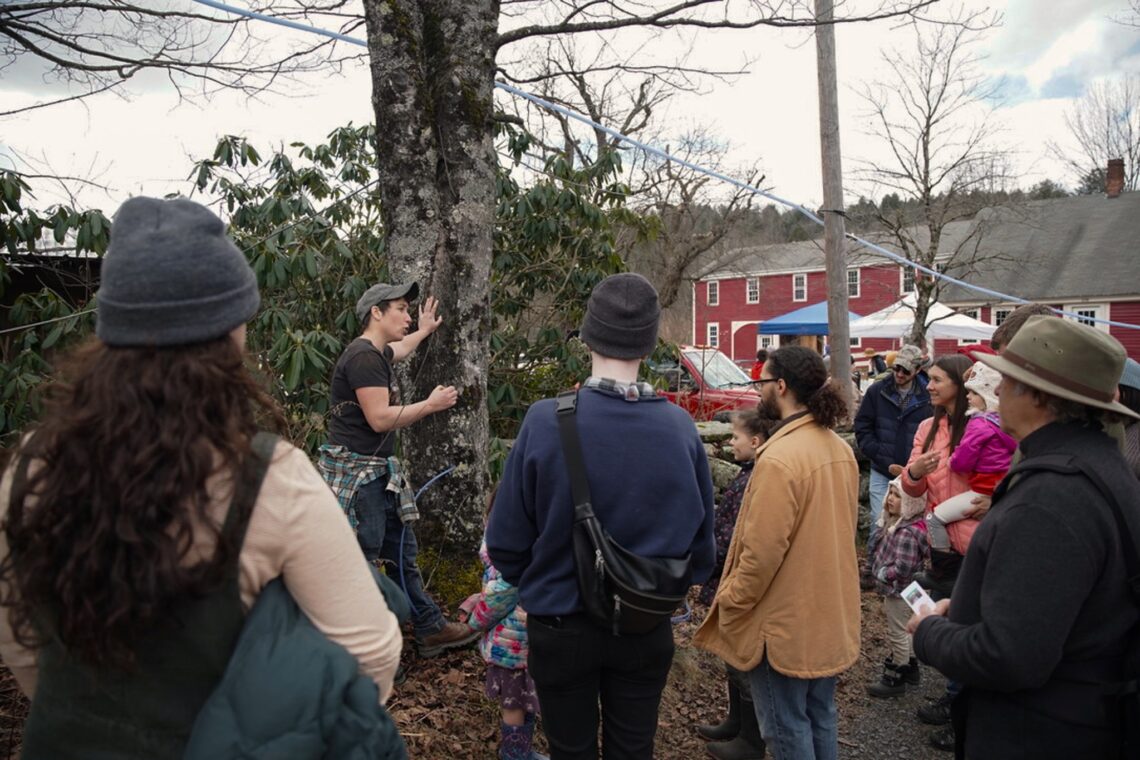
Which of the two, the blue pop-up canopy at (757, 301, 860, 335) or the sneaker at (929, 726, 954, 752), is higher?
the blue pop-up canopy at (757, 301, 860, 335)

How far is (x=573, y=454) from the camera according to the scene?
2.31 metres

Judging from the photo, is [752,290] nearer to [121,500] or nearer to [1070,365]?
[1070,365]

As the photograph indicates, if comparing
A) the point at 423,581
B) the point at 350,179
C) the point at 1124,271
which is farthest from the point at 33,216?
the point at 1124,271

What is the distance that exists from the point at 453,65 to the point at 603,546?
10.5 feet

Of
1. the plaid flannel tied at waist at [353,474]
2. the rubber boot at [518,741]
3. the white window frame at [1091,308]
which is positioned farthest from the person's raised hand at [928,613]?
the white window frame at [1091,308]

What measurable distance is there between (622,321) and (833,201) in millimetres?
5807

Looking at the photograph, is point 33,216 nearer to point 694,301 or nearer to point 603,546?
point 603,546

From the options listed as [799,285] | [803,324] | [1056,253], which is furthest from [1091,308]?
[803,324]

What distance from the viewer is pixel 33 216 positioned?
15.6ft

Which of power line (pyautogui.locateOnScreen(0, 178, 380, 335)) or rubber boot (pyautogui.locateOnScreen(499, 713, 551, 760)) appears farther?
power line (pyautogui.locateOnScreen(0, 178, 380, 335))

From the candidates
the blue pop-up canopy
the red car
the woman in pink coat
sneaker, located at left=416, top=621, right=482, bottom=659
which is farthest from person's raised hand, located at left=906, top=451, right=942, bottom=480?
the blue pop-up canopy

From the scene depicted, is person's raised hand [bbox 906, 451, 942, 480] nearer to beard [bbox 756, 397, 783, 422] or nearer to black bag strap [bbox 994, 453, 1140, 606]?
beard [bbox 756, 397, 783, 422]

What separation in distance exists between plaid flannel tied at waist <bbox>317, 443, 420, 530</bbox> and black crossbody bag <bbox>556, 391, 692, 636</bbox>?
68.6 inches

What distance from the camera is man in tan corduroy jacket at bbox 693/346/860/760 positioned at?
9.45ft
